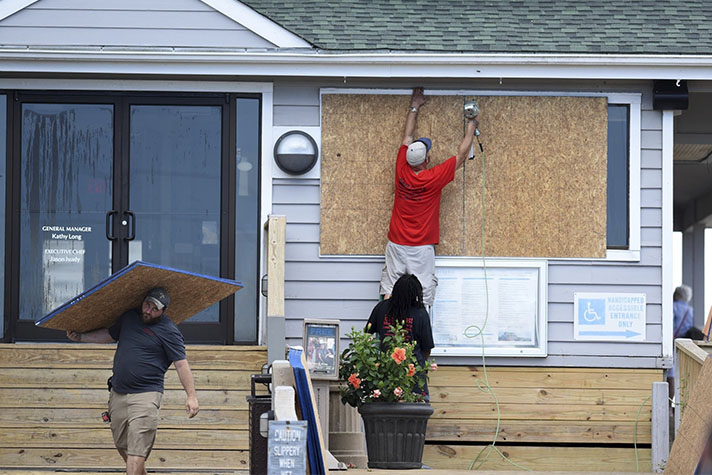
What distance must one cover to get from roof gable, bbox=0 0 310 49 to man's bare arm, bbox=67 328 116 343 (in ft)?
9.02

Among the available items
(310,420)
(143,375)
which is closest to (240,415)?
(143,375)

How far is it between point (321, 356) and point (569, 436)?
7.95 feet

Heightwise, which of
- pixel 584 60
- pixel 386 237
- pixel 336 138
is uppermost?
pixel 584 60

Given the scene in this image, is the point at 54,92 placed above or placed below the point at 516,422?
above

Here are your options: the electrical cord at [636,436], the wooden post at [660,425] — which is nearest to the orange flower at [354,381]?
the wooden post at [660,425]

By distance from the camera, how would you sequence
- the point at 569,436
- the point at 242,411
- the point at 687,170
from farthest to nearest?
the point at 687,170, the point at 569,436, the point at 242,411

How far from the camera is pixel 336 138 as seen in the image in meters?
8.83

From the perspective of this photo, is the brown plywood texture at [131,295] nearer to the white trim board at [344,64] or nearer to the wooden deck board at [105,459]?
the wooden deck board at [105,459]

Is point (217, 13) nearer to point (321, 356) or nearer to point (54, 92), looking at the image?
point (54, 92)

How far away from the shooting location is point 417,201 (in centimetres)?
856

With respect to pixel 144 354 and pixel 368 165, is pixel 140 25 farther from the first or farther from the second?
pixel 144 354

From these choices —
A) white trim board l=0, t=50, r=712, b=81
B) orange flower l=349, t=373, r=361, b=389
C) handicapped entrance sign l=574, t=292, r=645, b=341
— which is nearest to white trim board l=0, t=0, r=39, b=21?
white trim board l=0, t=50, r=712, b=81

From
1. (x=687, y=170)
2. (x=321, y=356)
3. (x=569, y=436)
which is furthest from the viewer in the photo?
(x=687, y=170)

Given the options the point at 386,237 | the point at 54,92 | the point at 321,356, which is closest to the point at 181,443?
the point at 321,356
